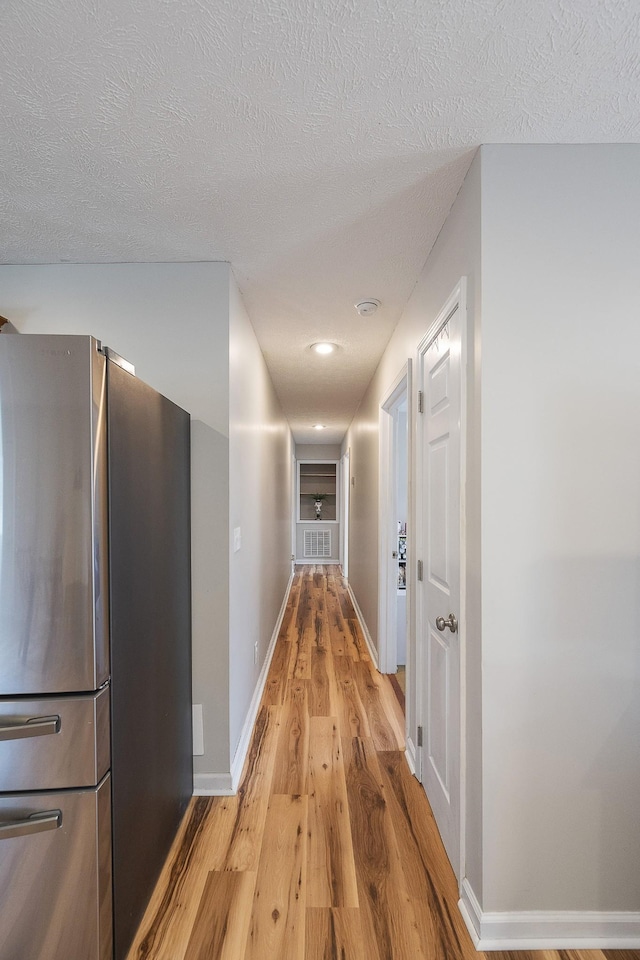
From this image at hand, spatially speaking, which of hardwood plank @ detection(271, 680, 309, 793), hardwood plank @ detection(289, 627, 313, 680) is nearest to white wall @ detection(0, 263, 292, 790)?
hardwood plank @ detection(271, 680, 309, 793)

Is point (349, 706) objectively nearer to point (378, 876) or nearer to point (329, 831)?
point (329, 831)

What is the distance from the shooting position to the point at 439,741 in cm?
176

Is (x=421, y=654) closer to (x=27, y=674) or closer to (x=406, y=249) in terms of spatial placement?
(x=27, y=674)

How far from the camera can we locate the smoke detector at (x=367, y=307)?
95.3 inches

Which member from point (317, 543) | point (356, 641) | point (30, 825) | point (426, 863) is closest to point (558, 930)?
point (426, 863)

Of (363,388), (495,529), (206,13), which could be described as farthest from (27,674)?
(363,388)

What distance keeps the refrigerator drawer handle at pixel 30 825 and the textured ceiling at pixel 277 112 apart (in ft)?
6.11

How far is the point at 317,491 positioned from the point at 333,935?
812 cm

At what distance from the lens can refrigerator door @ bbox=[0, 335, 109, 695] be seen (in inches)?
44.8

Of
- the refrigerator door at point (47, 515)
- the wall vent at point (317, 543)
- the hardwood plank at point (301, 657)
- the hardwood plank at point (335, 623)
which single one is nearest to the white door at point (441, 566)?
the refrigerator door at point (47, 515)

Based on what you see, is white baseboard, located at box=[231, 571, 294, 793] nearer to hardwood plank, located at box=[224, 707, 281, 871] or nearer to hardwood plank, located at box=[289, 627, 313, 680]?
hardwood plank, located at box=[224, 707, 281, 871]

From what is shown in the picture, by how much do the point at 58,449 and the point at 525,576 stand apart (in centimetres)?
136

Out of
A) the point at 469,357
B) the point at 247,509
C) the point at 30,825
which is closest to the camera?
the point at 30,825

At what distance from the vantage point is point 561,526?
52.3 inches
